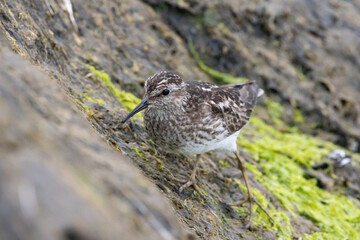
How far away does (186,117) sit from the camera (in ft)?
19.0

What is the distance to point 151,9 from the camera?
363 inches

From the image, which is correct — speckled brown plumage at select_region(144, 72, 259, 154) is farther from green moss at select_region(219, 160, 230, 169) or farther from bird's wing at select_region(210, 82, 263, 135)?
green moss at select_region(219, 160, 230, 169)

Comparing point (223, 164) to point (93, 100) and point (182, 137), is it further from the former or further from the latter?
point (93, 100)

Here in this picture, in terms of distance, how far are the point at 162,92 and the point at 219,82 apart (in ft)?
13.0

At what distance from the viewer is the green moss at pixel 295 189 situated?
6637mm

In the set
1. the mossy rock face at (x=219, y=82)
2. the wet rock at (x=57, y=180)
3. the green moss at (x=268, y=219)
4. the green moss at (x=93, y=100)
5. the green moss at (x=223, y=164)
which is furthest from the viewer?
the green moss at (x=223, y=164)

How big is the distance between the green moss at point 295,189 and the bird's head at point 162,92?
6.15ft

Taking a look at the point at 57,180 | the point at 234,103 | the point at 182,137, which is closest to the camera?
the point at 57,180

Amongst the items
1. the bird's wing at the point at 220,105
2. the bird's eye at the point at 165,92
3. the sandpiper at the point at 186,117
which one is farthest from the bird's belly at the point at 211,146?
the bird's eye at the point at 165,92

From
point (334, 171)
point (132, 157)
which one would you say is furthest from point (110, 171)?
point (334, 171)

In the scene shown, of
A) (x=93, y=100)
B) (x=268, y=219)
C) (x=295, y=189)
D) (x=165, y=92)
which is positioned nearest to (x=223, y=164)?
(x=268, y=219)

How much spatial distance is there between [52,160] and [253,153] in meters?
5.78

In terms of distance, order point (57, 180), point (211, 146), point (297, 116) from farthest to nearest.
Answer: point (297, 116)
point (211, 146)
point (57, 180)

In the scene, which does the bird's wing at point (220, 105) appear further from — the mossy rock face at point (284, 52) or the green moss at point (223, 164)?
the mossy rock face at point (284, 52)
